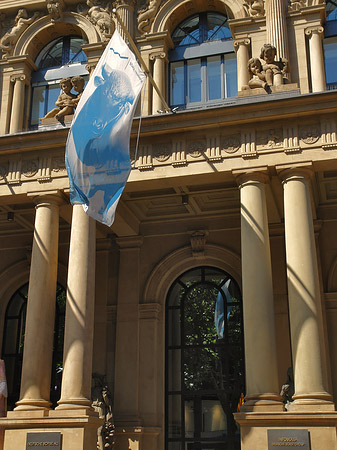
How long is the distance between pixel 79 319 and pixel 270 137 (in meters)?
6.82

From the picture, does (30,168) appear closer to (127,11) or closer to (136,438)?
(127,11)

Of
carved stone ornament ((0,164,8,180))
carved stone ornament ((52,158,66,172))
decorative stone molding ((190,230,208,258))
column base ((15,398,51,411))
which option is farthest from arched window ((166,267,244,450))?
carved stone ornament ((0,164,8,180))

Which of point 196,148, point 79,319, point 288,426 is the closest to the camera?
point 288,426

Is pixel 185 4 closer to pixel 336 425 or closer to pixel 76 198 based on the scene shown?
pixel 76 198

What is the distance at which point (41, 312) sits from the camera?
16297 mm

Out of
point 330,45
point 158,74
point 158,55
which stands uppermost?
point 158,55

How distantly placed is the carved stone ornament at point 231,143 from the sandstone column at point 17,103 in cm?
794

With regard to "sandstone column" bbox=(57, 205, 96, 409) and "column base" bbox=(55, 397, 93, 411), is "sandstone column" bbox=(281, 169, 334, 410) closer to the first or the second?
"column base" bbox=(55, 397, 93, 411)

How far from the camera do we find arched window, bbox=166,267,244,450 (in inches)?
754

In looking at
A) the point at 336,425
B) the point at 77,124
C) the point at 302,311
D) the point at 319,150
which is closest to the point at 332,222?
the point at 319,150

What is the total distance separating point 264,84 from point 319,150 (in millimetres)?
2523

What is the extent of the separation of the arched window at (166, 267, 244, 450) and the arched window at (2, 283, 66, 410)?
12.9 feet

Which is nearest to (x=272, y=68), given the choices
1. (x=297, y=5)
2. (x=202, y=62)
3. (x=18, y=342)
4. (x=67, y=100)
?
(x=297, y=5)

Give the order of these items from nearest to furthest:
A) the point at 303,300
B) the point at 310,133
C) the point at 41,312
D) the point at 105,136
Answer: the point at 105,136, the point at 303,300, the point at 310,133, the point at 41,312
